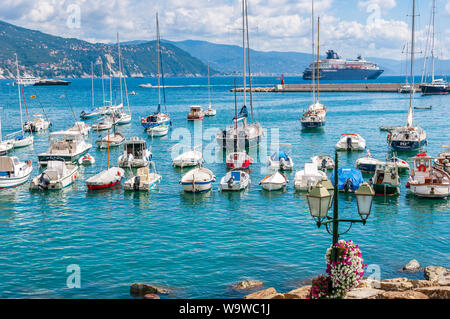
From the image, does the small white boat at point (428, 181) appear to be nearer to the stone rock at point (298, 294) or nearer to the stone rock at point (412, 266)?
the stone rock at point (412, 266)

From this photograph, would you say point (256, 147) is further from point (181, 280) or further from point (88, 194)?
point (181, 280)

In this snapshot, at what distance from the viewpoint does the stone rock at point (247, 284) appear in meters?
20.7

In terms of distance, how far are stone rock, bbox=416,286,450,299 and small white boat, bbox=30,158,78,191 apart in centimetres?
2995

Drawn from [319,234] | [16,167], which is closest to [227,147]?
[16,167]

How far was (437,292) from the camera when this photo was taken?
674 inches

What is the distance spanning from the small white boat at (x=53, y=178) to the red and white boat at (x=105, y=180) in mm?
2408

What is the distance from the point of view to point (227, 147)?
2132 inches

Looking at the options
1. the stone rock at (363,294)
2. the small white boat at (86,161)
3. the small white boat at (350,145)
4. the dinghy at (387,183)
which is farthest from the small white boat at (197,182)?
the small white boat at (350,145)

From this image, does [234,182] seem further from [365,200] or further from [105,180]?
[365,200]

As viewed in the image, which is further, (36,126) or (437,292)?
(36,126)

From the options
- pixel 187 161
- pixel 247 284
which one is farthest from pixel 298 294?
pixel 187 161

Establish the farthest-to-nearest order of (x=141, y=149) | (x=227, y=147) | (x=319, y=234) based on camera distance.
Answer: (x=227, y=147)
(x=141, y=149)
(x=319, y=234)

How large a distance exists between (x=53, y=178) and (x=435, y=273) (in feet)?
97.6
